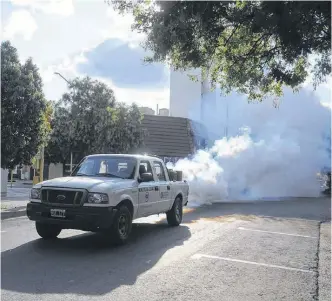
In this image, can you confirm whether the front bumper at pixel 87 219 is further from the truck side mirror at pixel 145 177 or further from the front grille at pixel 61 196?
the truck side mirror at pixel 145 177

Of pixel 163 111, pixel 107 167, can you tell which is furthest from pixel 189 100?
pixel 107 167

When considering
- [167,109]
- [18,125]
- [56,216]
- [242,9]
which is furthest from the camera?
[167,109]

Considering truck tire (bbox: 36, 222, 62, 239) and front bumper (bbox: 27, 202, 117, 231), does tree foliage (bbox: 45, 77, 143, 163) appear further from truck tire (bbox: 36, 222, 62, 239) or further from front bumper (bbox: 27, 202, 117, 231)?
front bumper (bbox: 27, 202, 117, 231)

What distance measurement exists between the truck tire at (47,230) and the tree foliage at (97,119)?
58.5 ft

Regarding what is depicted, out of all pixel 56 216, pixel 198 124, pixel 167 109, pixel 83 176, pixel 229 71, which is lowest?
pixel 56 216

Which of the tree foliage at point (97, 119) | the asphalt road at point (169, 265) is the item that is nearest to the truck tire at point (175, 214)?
the asphalt road at point (169, 265)

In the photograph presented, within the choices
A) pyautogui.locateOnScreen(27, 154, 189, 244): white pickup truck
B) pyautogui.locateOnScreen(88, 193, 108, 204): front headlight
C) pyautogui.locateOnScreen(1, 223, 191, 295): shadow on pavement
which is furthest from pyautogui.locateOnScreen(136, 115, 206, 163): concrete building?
pyautogui.locateOnScreen(88, 193, 108, 204): front headlight

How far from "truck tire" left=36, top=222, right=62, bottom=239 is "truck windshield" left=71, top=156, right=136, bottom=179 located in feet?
4.09

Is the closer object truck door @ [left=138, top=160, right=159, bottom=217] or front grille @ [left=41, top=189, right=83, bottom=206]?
front grille @ [left=41, top=189, right=83, bottom=206]

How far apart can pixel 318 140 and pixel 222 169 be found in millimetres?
9421

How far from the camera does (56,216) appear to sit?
26.2ft

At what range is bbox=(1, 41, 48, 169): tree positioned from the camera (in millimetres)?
13961

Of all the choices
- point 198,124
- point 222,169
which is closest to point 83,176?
point 222,169

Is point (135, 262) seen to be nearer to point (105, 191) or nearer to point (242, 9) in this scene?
point (105, 191)
